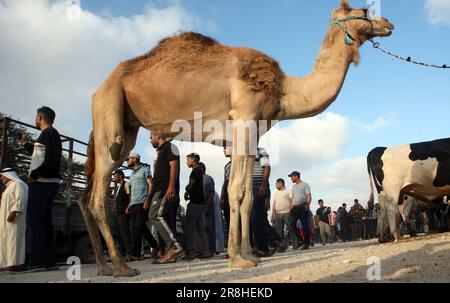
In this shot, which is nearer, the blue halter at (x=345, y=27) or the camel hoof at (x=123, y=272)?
the camel hoof at (x=123, y=272)

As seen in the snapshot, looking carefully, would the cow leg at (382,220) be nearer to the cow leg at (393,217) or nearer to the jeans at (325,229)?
the cow leg at (393,217)

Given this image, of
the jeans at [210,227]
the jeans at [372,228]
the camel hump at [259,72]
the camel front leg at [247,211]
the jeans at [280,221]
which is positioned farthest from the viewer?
the jeans at [372,228]

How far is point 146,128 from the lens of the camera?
20.9 feet

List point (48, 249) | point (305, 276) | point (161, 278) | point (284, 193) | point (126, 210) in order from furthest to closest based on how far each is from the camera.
A: point (284, 193), point (126, 210), point (48, 249), point (161, 278), point (305, 276)

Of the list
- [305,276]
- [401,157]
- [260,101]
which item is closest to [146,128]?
[260,101]

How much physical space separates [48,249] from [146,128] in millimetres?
2828

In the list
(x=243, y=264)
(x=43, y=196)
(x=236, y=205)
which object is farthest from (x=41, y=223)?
(x=243, y=264)

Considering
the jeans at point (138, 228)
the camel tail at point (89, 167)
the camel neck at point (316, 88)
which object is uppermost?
the camel neck at point (316, 88)

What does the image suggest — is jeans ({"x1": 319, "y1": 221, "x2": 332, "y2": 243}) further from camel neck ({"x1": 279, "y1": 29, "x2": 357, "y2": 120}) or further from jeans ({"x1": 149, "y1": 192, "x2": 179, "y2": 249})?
camel neck ({"x1": 279, "y1": 29, "x2": 357, "y2": 120})

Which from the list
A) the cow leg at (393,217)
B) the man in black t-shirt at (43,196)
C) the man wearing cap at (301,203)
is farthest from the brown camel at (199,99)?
the man wearing cap at (301,203)

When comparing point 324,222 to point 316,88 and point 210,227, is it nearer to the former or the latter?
point 210,227

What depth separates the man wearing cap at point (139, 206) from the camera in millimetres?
9484

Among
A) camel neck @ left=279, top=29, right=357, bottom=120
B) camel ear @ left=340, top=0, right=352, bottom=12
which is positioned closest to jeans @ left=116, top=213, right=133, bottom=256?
camel neck @ left=279, top=29, right=357, bottom=120

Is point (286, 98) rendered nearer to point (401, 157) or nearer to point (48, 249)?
point (48, 249)
